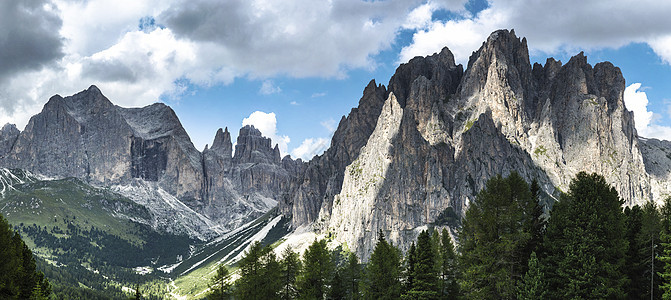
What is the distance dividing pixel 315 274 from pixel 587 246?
34.9 metres

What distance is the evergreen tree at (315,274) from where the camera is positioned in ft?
223

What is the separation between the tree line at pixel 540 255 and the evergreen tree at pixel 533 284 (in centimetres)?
10

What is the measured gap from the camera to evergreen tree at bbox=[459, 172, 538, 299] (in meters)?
53.8

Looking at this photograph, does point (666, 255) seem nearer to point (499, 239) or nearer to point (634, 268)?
point (634, 268)

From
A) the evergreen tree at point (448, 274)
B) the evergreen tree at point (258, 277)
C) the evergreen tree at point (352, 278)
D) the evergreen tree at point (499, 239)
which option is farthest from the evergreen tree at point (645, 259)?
the evergreen tree at point (258, 277)

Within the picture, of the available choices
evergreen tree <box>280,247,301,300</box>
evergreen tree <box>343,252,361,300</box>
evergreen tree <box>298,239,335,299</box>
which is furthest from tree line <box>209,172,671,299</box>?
evergreen tree <box>343,252,361,300</box>

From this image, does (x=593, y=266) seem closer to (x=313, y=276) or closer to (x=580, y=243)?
(x=580, y=243)

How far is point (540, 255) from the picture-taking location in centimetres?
5606

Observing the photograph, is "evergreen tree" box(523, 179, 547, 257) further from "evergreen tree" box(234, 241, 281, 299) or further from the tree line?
"evergreen tree" box(234, 241, 281, 299)

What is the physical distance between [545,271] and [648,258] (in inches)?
493

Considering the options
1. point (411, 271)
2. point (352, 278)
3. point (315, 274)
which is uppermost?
point (411, 271)

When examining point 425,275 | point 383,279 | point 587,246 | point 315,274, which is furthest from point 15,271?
point 587,246

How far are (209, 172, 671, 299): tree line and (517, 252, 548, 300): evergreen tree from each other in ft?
0.34

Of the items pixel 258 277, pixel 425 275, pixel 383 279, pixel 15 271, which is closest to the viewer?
pixel 15 271
